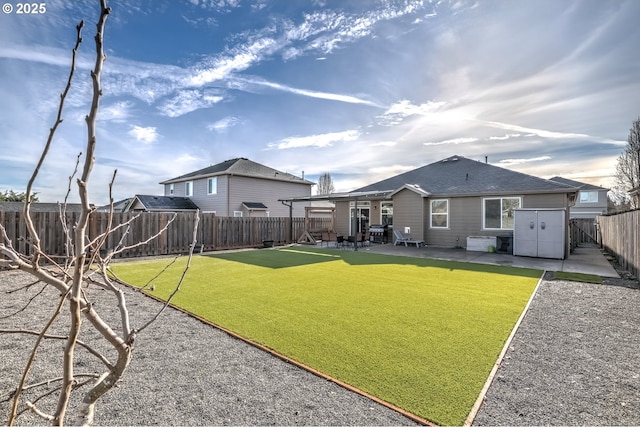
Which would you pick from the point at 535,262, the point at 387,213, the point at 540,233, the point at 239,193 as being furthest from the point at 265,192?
the point at 535,262

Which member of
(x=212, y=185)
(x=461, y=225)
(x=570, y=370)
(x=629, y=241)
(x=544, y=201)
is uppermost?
(x=212, y=185)

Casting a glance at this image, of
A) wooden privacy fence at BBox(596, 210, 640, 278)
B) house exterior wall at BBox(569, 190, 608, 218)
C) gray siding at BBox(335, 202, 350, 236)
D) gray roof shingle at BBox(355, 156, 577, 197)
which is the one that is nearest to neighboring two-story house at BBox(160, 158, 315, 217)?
gray siding at BBox(335, 202, 350, 236)

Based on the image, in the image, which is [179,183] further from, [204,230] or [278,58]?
[278,58]

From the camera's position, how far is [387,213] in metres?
19.0

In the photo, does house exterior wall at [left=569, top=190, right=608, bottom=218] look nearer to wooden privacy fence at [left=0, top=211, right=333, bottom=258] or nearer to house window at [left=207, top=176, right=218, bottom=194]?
wooden privacy fence at [left=0, top=211, right=333, bottom=258]

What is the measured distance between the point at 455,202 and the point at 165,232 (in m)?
13.9

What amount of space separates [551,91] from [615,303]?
786 centimetres

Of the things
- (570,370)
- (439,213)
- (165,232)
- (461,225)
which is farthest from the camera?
(439,213)

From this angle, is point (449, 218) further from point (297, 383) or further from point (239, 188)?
point (239, 188)

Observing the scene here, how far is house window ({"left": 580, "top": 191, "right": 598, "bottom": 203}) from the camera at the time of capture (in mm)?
33312

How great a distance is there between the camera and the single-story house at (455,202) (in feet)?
46.8

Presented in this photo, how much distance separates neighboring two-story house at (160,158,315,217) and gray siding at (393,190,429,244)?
383 inches

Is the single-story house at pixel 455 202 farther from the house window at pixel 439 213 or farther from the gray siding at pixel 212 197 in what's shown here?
the gray siding at pixel 212 197

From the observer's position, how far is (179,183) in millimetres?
29047
